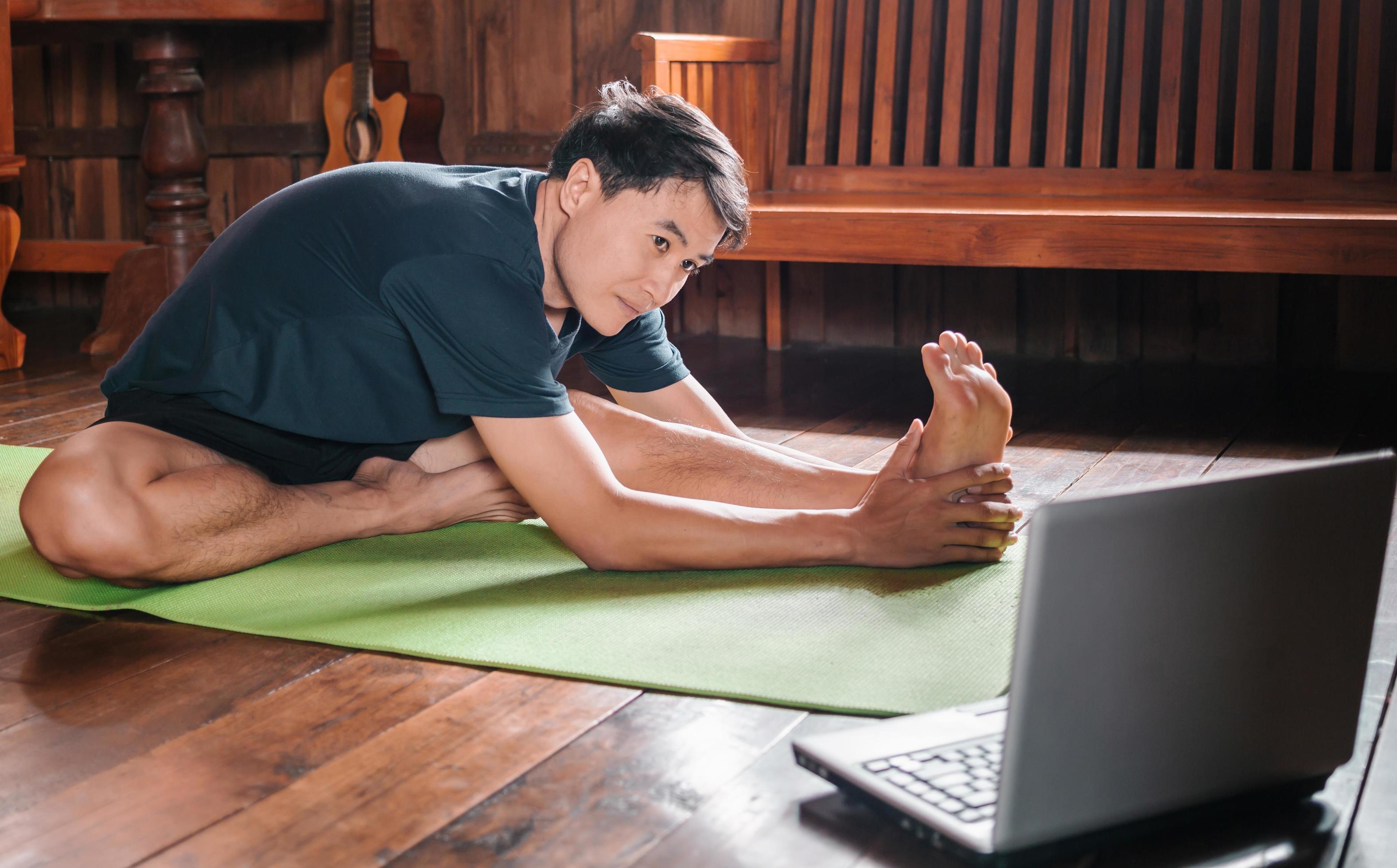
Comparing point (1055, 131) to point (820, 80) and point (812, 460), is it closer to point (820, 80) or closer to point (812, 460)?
point (820, 80)

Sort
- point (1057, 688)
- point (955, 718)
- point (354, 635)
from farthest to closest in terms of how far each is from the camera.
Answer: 1. point (354, 635)
2. point (955, 718)
3. point (1057, 688)

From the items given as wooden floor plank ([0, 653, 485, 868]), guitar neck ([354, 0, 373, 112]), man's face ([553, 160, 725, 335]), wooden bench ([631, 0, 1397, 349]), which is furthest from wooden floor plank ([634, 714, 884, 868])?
guitar neck ([354, 0, 373, 112])

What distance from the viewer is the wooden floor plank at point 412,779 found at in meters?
1.02

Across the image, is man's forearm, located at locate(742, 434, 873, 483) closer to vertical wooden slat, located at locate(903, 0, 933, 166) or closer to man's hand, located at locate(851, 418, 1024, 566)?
man's hand, located at locate(851, 418, 1024, 566)

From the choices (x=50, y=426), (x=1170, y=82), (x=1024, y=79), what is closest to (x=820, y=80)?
Answer: (x=1024, y=79)

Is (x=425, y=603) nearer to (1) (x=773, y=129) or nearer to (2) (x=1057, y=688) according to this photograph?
(2) (x=1057, y=688)

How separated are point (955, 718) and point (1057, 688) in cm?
25

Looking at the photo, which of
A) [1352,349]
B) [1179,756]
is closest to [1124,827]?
[1179,756]

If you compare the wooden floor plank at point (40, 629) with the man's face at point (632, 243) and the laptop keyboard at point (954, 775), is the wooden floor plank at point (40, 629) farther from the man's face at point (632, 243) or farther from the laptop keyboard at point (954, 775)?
the laptop keyboard at point (954, 775)

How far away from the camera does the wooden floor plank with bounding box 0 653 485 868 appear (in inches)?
41.2

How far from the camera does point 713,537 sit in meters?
1.59

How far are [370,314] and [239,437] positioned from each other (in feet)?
0.81

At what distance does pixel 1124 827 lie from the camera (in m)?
0.94

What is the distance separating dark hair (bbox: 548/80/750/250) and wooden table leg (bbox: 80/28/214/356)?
2.29 metres
